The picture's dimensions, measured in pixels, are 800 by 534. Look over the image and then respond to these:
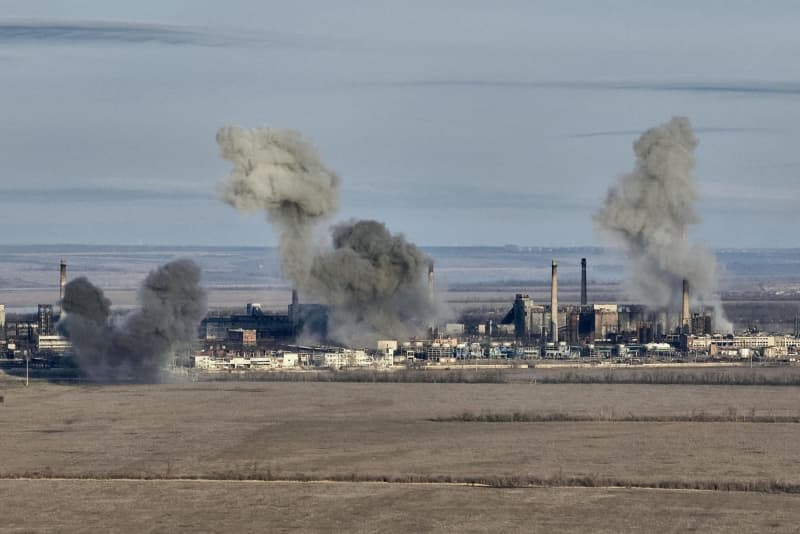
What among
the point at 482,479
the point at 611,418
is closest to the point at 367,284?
the point at 611,418

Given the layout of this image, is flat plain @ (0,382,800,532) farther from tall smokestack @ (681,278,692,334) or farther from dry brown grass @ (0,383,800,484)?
tall smokestack @ (681,278,692,334)

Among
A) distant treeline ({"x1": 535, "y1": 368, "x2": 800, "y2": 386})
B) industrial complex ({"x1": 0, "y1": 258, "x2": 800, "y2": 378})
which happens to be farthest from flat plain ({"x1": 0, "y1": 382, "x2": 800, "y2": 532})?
industrial complex ({"x1": 0, "y1": 258, "x2": 800, "y2": 378})

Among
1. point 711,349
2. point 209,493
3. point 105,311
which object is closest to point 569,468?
point 209,493

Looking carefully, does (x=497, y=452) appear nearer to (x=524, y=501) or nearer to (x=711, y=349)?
(x=524, y=501)

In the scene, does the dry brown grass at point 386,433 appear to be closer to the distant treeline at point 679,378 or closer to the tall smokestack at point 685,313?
the distant treeline at point 679,378

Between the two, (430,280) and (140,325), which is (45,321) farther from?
(430,280)
